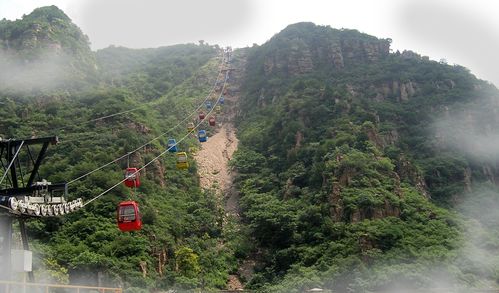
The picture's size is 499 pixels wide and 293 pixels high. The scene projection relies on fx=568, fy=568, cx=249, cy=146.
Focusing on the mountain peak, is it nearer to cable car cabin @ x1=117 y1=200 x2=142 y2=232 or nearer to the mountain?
the mountain

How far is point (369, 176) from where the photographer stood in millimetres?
39656

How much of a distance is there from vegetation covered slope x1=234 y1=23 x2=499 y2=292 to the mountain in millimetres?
19410

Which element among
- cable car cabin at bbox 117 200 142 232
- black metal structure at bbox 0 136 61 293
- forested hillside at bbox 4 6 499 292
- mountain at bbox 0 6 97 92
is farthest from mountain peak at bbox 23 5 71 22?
black metal structure at bbox 0 136 61 293

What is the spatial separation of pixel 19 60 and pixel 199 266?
117 feet

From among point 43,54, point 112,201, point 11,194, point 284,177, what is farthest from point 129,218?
point 43,54

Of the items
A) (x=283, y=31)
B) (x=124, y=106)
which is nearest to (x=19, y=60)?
(x=124, y=106)

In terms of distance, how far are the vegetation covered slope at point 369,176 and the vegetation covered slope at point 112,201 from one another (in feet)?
13.5

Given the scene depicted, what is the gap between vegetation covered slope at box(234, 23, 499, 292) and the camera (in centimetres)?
3188

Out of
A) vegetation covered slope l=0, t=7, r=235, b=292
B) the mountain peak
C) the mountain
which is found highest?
the mountain peak

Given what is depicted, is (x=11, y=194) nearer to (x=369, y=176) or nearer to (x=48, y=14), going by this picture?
(x=369, y=176)

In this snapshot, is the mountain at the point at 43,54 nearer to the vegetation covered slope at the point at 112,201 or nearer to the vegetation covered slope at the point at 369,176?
the vegetation covered slope at the point at 112,201

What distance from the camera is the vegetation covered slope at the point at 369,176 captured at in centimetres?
3188

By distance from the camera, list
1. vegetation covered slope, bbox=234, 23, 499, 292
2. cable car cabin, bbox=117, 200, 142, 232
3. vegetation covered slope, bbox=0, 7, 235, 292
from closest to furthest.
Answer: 1. cable car cabin, bbox=117, 200, 142, 232
2. vegetation covered slope, bbox=0, 7, 235, 292
3. vegetation covered slope, bbox=234, 23, 499, 292

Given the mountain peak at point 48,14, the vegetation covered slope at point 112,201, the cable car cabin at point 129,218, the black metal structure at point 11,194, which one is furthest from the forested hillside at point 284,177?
the black metal structure at point 11,194
